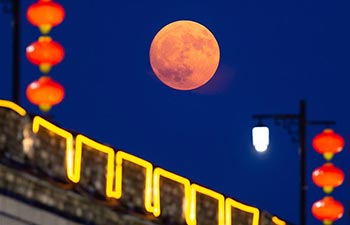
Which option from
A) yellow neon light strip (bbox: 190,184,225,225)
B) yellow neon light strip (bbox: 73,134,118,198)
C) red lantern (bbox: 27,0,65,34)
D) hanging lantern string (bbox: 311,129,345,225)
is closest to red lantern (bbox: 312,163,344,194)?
hanging lantern string (bbox: 311,129,345,225)

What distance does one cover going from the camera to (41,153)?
2586 centimetres

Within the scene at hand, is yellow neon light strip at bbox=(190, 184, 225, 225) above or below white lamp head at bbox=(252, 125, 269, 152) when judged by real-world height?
below

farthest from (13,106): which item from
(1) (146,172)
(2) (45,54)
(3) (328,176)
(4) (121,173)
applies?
(3) (328,176)

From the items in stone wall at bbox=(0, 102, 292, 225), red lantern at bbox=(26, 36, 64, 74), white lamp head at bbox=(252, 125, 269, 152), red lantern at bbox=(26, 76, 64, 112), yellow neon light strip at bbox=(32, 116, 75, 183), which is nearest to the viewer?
stone wall at bbox=(0, 102, 292, 225)

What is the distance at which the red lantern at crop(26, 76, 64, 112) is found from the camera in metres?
29.5

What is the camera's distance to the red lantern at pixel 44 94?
96.6 ft

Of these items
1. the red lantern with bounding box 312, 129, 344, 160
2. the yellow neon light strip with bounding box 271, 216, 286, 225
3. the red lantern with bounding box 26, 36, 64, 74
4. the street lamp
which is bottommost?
the yellow neon light strip with bounding box 271, 216, 286, 225

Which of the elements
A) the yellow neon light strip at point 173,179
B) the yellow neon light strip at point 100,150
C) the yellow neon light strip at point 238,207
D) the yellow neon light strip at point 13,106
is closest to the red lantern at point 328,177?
the yellow neon light strip at point 238,207

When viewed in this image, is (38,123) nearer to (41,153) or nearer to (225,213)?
(41,153)

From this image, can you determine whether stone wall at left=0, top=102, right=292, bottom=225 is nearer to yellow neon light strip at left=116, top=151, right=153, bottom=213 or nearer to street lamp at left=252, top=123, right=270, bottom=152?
yellow neon light strip at left=116, top=151, right=153, bottom=213

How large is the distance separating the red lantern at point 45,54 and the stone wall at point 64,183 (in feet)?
9.40

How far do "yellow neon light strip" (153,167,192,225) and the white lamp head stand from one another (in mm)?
4827

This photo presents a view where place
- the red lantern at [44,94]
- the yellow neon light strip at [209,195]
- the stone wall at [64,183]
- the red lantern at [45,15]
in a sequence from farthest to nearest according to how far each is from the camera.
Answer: the yellow neon light strip at [209,195] → the red lantern at [45,15] → the red lantern at [44,94] → the stone wall at [64,183]

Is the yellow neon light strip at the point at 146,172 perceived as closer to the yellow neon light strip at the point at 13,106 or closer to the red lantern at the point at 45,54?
the red lantern at the point at 45,54
